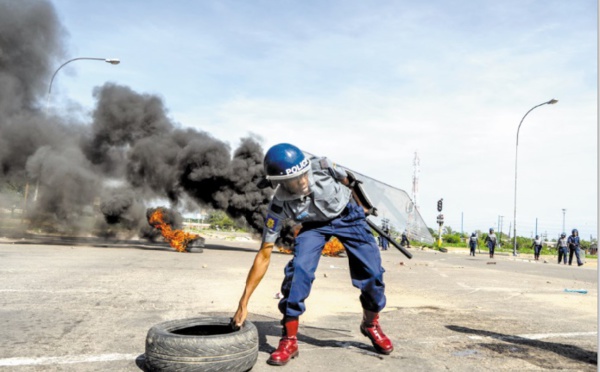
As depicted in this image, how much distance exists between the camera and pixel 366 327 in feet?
12.8

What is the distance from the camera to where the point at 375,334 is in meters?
3.82

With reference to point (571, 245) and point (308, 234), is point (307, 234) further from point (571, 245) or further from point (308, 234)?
point (571, 245)

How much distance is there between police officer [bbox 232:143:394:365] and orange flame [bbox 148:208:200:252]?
1480cm

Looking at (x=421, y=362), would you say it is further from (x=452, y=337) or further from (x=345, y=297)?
(x=345, y=297)

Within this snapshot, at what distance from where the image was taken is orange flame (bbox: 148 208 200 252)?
59.6 ft

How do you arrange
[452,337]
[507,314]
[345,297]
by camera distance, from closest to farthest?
[452,337] → [507,314] → [345,297]

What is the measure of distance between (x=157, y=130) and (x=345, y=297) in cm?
1976

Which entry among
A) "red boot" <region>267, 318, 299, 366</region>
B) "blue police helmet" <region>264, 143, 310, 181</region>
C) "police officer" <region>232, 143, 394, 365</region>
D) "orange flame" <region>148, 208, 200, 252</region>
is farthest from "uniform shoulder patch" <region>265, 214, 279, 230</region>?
"orange flame" <region>148, 208, 200, 252</region>

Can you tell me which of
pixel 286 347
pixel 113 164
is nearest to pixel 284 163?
pixel 286 347

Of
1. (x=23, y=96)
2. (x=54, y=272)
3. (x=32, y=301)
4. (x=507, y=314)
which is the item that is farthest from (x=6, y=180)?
(x=507, y=314)

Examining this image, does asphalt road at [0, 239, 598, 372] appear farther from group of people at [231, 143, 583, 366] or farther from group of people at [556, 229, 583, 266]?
group of people at [556, 229, 583, 266]

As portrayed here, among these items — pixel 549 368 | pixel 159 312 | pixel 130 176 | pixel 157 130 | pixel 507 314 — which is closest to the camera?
pixel 549 368

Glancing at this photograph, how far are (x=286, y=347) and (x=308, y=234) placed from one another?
2.98 feet

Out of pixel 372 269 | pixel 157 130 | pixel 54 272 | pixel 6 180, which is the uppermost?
pixel 157 130
